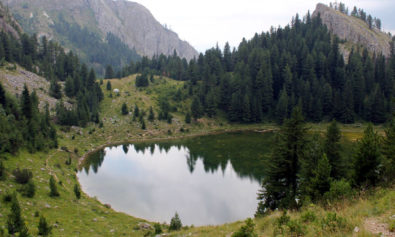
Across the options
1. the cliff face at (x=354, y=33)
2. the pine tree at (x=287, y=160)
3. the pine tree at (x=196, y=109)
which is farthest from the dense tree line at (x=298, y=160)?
the cliff face at (x=354, y=33)

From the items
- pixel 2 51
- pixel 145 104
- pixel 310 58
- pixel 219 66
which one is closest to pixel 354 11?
pixel 310 58

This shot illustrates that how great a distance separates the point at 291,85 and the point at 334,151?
89.6m

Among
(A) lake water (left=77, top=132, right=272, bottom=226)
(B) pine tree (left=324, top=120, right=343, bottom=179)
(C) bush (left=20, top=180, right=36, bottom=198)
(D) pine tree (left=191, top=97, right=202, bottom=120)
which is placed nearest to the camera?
(B) pine tree (left=324, top=120, right=343, bottom=179)

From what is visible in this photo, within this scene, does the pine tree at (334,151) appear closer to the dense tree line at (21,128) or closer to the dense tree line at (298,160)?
the dense tree line at (298,160)

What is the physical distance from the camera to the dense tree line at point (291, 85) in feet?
317

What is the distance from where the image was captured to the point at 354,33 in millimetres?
152000

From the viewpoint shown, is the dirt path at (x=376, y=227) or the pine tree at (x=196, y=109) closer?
the dirt path at (x=376, y=227)

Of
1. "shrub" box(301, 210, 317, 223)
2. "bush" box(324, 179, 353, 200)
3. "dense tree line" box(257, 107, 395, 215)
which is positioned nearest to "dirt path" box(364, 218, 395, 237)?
"shrub" box(301, 210, 317, 223)

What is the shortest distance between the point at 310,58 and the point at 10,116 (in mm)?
110179

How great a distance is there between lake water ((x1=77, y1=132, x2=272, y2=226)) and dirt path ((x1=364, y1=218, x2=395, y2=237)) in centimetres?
1523

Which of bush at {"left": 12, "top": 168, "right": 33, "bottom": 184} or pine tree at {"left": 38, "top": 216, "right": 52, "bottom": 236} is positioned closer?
pine tree at {"left": 38, "top": 216, "right": 52, "bottom": 236}

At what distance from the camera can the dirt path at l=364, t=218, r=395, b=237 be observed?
880 cm

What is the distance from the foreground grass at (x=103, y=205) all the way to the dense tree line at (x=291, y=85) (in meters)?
6.64

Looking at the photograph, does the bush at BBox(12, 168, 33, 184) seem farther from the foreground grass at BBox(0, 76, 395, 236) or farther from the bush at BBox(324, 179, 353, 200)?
the bush at BBox(324, 179, 353, 200)
